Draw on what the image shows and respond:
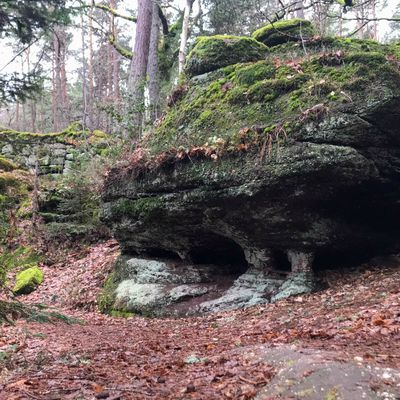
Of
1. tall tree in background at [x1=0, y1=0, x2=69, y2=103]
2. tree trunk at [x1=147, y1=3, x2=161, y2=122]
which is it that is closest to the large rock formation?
tall tree in background at [x1=0, y1=0, x2=69, y2=103]

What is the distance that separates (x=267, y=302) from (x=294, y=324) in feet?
6.89

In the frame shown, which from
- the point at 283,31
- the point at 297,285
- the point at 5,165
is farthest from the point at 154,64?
the point at 297,285

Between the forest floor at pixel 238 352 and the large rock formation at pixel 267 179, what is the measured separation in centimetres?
80

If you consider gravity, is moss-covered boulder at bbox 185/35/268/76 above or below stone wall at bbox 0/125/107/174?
above

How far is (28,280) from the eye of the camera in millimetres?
11195

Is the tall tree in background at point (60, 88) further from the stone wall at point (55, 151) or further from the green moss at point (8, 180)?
the green moss at point (8, 180)

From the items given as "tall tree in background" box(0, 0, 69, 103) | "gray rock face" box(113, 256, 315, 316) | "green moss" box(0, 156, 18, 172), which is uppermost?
"tall tree in background" box(0, 0, 69, 103)

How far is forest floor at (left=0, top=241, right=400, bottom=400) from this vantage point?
316 centimetres

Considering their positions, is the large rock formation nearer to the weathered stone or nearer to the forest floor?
the weathered stone

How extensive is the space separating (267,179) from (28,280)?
7.73 m

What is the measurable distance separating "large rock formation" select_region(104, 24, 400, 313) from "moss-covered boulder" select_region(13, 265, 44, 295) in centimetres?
322

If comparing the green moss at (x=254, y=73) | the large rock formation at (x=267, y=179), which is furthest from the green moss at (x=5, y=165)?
the green moss at (x=254, y=73)

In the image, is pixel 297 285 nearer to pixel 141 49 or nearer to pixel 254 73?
pixel 254 73

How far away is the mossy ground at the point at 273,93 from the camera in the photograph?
6.89 meters
